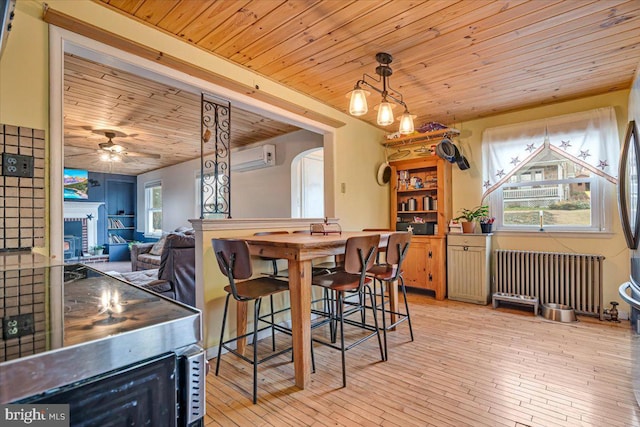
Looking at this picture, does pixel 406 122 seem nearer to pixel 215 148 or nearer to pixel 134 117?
pixel 215 148

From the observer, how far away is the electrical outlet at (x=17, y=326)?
50 centimetres

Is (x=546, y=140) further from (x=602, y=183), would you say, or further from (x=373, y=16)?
(x=373, y=16)

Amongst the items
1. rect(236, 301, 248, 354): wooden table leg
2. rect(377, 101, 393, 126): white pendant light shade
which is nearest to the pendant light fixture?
rect(377, 101, 393, 126): white pendant light shade

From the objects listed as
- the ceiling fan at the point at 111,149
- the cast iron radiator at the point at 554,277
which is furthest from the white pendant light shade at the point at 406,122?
the ceiling fan at the point at 111,149

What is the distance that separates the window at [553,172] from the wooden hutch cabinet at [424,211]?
0.58m

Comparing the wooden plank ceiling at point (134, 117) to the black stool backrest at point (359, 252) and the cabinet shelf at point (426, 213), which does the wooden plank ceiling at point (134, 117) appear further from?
the black stool backrest at point (359, 252)

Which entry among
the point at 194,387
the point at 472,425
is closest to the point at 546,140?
the point at 472,425

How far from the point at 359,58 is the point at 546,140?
8.51 ft

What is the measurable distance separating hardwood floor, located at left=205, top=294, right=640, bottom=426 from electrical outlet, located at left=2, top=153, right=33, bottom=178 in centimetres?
165

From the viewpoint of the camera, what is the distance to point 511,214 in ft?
13.0

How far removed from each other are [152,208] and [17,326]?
8.57 metres

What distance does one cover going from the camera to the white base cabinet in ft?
12.5

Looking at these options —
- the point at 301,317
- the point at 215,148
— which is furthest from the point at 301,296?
the point at 215,148

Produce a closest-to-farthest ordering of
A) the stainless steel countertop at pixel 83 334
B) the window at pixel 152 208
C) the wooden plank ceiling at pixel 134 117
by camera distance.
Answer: the stainless steel countertop at pixel 83 334 → the wooden plank ceiling at pixel 134 117 → the window at pixel 152 208
